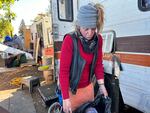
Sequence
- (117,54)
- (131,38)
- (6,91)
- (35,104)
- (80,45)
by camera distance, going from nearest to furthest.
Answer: (80,45) < (131,38) < (117,54) < (35,104) < (6,91)

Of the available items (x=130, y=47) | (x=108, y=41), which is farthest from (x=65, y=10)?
(x=130, y=47)

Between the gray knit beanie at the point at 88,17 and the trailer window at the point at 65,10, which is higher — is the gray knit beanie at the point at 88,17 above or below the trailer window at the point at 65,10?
below

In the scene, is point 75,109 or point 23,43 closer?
point 75,109

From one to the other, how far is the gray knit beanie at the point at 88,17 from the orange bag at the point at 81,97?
2.01 feet

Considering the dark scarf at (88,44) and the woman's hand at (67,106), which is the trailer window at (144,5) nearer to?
the dark scarf at (88,44)

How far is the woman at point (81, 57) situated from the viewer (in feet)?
7.59

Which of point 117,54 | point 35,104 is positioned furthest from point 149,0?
point 35,104

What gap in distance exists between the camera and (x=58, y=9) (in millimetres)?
6148

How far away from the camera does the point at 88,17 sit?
7.60 feet

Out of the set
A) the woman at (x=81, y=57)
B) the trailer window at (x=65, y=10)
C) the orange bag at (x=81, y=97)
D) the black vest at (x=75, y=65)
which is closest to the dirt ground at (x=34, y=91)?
the trailer window at (x=65, y=10)

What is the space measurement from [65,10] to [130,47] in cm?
252

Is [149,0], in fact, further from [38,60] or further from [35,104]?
[38,60]

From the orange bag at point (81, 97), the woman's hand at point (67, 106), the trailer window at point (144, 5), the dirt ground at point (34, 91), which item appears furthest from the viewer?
the dirt ground at point (34, 91)

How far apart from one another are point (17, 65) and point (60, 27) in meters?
6.36
